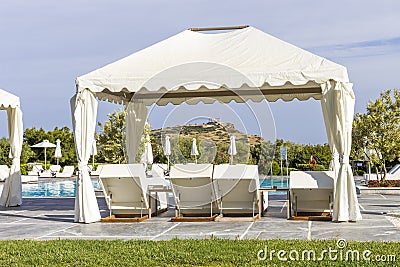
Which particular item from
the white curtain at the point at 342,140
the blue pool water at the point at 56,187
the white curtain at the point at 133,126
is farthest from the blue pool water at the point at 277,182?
the white curtain at the point at 342,140

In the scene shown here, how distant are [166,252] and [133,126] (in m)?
7.05

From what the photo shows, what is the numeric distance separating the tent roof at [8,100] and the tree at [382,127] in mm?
9078

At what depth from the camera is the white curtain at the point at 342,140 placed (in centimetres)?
941

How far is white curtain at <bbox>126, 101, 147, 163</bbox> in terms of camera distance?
13.2 metres

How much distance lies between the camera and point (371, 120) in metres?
15.9

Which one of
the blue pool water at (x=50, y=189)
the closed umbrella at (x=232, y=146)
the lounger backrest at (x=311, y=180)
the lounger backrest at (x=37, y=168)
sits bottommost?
the blue pool water at (x=50, y=189)

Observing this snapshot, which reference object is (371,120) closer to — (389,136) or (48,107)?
(389,136)

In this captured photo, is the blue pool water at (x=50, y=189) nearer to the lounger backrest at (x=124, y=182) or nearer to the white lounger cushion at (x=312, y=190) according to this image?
the lounger backrest at (x=124, y=182)

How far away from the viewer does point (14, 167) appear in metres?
13.2

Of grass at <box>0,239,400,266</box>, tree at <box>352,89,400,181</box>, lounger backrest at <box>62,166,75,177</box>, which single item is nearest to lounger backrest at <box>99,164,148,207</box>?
grass at <box>0,239,400,266</box>

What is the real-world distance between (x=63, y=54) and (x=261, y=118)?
1013cm

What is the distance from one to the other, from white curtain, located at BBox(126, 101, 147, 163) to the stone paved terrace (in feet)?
7.03

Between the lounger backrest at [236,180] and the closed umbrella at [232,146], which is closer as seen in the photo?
the lounger backrest at [236,180]

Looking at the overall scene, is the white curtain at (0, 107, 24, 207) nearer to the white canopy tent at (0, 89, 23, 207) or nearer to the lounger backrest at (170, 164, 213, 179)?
the white canopy tent at (0, 89, 23, 207)
